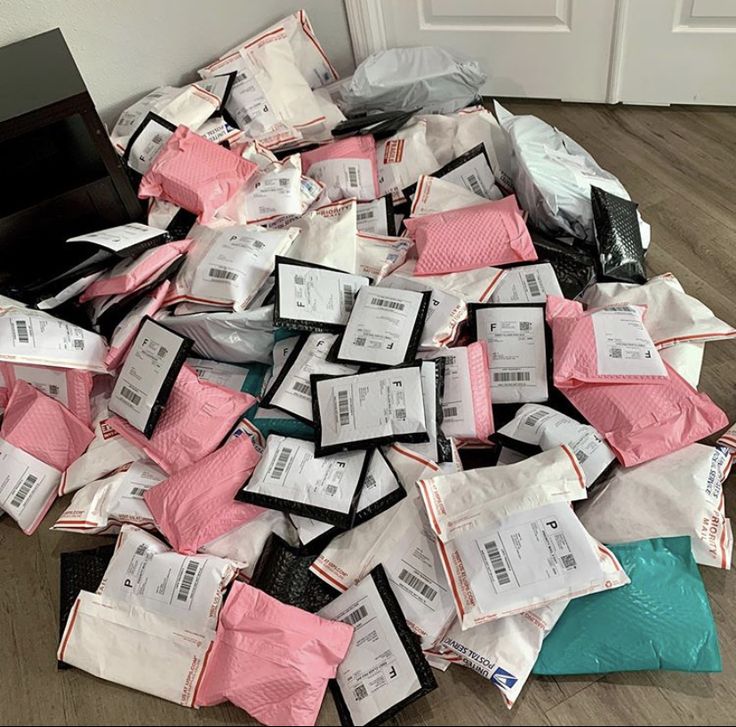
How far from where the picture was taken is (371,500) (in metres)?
1.21

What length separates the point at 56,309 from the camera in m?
1.50

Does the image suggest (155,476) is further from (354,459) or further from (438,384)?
(438,384)

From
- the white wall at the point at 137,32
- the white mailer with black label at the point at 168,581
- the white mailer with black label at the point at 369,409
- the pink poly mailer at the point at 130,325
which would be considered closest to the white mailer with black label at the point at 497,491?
the white mailer with black label at the point at 369,409

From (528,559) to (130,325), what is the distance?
0.88m

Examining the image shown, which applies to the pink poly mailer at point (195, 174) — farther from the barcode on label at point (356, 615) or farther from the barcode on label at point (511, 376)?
the barcode on label at point (356, 615)

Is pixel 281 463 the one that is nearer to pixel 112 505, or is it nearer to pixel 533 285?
pixel 112 505

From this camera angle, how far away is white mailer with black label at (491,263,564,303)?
1.46 m

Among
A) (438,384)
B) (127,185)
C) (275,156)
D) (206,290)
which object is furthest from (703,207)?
(127,185)

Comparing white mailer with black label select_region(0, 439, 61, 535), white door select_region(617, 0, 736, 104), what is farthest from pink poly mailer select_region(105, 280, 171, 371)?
white door select_region(617, 0, 736, 104)

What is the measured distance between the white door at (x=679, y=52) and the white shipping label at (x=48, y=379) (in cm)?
164

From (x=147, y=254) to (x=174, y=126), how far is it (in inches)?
15.5

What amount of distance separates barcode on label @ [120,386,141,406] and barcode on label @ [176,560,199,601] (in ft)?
1.11

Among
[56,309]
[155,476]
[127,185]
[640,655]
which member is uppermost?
[127,185]

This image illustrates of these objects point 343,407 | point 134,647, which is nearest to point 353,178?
point 343,407
